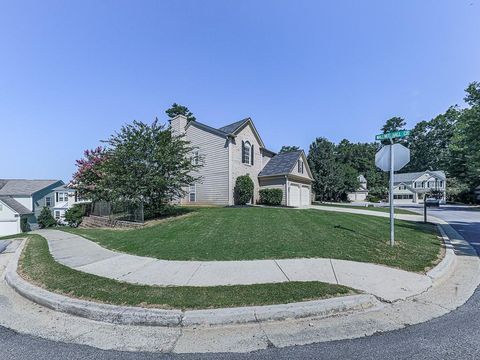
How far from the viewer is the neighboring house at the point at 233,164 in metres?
20.2

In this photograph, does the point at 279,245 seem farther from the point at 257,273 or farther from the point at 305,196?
the point at 305,196

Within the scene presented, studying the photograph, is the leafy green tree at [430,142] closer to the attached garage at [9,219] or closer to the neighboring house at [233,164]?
the neighboring house at [233,164]

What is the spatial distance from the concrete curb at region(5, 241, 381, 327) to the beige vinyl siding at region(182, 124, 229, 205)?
1609 centimetres

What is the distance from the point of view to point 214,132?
20953 mm

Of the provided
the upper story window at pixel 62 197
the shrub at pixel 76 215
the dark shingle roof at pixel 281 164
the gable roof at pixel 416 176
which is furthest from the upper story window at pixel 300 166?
the gable roof at pixel 416 176

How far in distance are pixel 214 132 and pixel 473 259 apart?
1751cm

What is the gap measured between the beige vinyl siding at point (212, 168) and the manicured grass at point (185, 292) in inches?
600

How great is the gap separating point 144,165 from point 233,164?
8.43 metres

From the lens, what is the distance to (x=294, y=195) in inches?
937

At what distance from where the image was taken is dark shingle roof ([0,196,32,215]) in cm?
3005

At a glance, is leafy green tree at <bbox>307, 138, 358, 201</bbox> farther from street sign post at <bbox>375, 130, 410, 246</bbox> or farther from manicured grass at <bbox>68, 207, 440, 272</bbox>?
street sign post at <bbox>375, 130, 410, 246</bbox>

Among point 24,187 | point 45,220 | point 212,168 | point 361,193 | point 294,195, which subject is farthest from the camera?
point 361,193

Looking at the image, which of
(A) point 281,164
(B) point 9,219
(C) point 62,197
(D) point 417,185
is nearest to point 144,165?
(A) point 281,164

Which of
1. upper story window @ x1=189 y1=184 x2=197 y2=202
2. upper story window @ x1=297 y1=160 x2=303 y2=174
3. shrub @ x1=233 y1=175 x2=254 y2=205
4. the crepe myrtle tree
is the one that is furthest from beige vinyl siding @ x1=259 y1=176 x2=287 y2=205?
the crepe myrtle tree
